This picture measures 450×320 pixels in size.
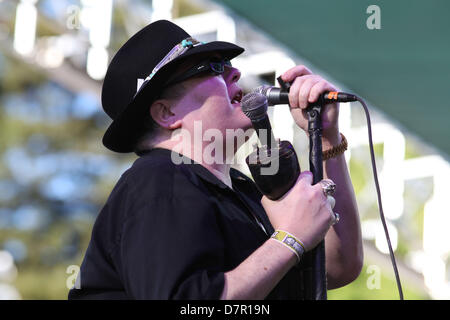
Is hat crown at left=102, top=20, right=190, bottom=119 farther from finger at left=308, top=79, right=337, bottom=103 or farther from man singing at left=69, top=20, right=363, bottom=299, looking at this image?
finger at left=308, top=79, right=337, bottom=103

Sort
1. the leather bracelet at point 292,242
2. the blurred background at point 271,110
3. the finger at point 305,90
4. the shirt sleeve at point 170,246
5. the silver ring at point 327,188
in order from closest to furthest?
the shirt sleeve at point 170,246
the leather bracelet at point 292,242
the silver ring at point 327,188
the finger at point 305,90
the blurred background at point 271,110

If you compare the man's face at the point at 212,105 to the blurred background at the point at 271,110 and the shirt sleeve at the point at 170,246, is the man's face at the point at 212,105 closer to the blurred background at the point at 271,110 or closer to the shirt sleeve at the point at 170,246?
the shirt sleeve at the point at 170,246

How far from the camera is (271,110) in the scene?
18.5 feet

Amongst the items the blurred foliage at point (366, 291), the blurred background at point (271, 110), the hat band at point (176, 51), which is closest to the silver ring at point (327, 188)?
the hat band at point (176, 51)

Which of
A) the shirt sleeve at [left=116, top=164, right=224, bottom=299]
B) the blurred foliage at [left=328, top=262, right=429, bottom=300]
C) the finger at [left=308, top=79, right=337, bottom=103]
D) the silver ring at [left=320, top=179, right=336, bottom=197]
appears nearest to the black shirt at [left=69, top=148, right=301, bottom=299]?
the shirt sleeve at [left=116, top=164, right=224, bottom=299]

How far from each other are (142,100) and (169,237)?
584mm

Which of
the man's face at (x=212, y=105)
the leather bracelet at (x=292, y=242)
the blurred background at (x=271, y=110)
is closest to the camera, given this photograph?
the leather bracelet at (x=292, y=242)

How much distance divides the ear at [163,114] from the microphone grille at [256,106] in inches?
10.8

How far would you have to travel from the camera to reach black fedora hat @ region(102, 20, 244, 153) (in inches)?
82.5

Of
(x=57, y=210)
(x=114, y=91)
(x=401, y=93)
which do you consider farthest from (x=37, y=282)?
(x=114, y=91)

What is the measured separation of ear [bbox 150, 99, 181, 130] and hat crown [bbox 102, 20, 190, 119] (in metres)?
0.09

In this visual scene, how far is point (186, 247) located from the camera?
5.45 feet

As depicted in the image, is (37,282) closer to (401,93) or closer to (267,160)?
(401,93)

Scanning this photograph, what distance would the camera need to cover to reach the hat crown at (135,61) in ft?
7.16
